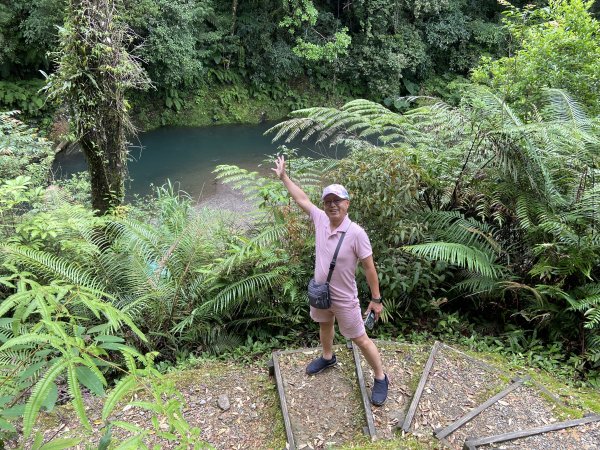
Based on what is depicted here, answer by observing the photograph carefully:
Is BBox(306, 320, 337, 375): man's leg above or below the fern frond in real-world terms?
below

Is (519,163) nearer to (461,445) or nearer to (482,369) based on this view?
(482,369)

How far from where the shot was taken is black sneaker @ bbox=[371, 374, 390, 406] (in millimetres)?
3090

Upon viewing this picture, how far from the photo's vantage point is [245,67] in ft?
59.0

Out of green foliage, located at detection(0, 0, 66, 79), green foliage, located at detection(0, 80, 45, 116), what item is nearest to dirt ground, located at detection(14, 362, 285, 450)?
green foliage, located at detection(0, 0, 66, 79)

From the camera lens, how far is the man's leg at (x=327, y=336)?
3.19 meters

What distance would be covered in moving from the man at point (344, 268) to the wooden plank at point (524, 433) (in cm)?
66

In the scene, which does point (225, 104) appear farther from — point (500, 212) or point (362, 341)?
point (362, 341)

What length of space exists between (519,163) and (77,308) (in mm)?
4433

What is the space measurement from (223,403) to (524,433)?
207cm

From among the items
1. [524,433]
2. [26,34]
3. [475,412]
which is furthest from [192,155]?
[524,433]

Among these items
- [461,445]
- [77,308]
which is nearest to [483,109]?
[461,445]

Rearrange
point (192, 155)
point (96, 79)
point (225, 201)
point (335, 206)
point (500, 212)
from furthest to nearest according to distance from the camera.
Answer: point (192, 155) → point (225, 201) → point (96, 79) → point (500, 212) → point (335, 206)

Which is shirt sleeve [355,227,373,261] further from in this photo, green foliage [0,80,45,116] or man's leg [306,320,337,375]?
green foliage [0,80,45,116]

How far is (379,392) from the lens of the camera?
10.2 ft
